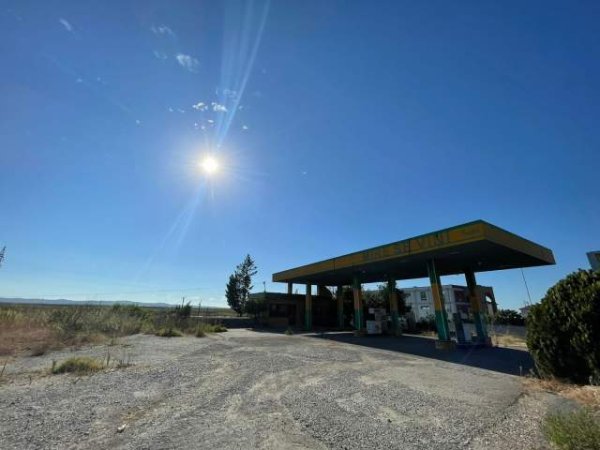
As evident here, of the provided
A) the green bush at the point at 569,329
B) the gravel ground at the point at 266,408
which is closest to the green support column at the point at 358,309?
the gravel ground at the point at 266,408

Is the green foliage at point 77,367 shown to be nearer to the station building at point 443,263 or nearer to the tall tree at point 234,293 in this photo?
the station building at point 443,263

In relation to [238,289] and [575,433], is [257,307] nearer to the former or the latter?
[238,289]

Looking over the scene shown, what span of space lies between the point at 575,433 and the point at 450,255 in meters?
14.1

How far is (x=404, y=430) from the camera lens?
13.9ft

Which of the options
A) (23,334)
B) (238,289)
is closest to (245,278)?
(238,289)

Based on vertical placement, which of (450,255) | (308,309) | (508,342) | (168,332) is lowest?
(508,342)

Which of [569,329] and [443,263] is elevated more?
[443,263]

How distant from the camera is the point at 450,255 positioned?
640 inches

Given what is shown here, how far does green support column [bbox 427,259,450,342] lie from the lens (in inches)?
606

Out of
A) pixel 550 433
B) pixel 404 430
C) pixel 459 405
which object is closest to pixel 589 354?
pixel 459 405

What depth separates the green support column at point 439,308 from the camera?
15.4m

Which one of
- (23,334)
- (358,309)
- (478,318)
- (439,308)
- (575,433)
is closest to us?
(575,433)

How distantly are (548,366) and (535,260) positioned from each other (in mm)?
12486

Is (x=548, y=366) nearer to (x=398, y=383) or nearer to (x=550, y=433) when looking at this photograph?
(x=398, y=383)
